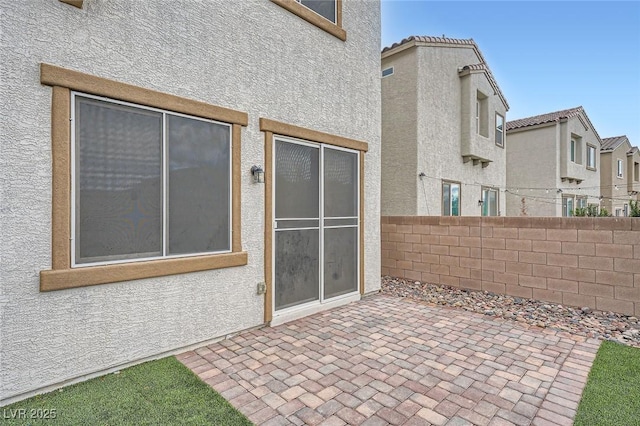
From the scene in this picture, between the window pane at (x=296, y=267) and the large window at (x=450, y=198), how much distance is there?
7.40 meters

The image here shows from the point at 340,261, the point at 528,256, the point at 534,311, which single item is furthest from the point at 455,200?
the point at 340,261

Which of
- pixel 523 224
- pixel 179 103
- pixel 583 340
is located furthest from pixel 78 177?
pixel 523 224

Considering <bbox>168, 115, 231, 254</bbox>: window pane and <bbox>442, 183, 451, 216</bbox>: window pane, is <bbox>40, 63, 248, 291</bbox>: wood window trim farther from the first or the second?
<bbox>442, 183, 451, 216</bbox>: window pane

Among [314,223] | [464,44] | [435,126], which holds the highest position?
[464,44]

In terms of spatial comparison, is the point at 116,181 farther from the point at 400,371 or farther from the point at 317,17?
the point at 317,17

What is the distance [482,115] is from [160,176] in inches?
543

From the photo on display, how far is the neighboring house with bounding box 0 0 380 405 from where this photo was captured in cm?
350

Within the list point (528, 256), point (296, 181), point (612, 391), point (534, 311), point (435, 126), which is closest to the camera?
point (612, 391)

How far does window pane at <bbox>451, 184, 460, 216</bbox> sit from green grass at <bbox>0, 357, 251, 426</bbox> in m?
11.1

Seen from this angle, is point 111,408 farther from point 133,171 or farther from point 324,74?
point 324,74

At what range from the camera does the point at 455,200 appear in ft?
41.8

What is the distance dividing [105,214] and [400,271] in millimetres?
7371

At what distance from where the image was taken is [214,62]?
16.3 feet

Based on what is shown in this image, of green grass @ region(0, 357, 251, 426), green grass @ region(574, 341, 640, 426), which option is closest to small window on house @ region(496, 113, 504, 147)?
green grass @ region(574, 341, 640, 426)
